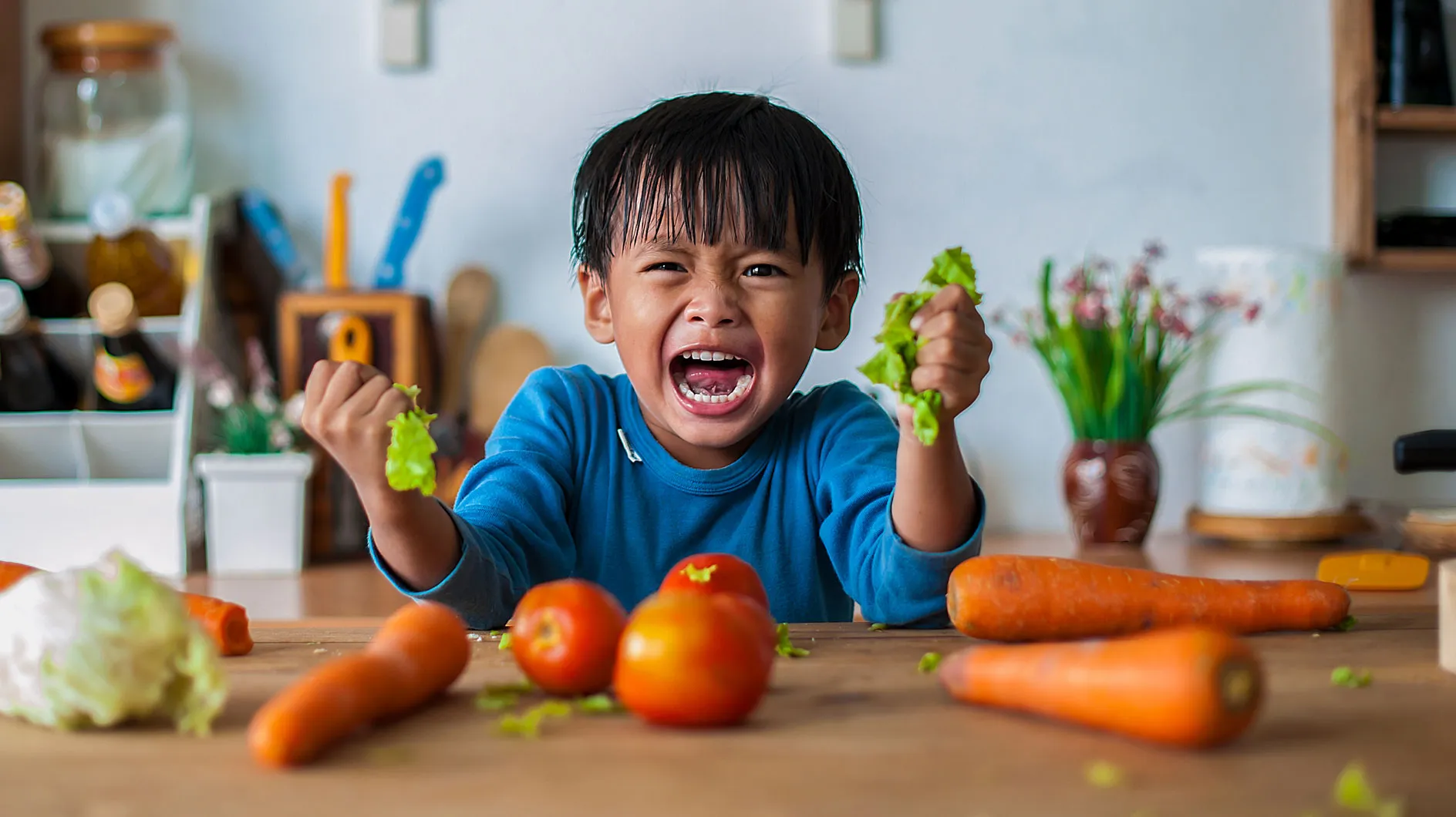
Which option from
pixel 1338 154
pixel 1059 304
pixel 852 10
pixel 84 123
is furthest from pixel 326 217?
pixel 1338 154

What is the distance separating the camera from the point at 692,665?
1.83 feet

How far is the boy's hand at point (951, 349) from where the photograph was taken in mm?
804

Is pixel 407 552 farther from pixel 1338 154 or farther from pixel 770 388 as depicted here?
pixel 1338 154

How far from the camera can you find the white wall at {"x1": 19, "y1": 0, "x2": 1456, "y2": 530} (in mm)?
2301

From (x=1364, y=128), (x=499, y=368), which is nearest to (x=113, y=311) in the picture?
(x=499, y=368)

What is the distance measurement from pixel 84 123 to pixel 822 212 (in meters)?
1.58

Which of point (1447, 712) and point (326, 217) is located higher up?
point (326, 217)

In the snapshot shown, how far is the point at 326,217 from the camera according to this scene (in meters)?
2.30

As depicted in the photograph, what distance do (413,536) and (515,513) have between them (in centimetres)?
22

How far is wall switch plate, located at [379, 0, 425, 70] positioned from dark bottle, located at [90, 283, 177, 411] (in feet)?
1.97

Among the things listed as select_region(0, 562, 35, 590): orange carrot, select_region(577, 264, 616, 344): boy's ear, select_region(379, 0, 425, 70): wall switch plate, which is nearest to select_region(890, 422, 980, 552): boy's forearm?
select_region(577, 264, 616, 344): boy's ear

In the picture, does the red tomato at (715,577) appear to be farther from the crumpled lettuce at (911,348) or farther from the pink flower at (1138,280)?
the pink flower at (1138,280)

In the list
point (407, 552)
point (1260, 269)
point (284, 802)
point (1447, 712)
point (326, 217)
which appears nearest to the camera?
point (284, 802)

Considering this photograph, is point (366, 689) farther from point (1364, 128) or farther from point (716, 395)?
point (1364, 128)
